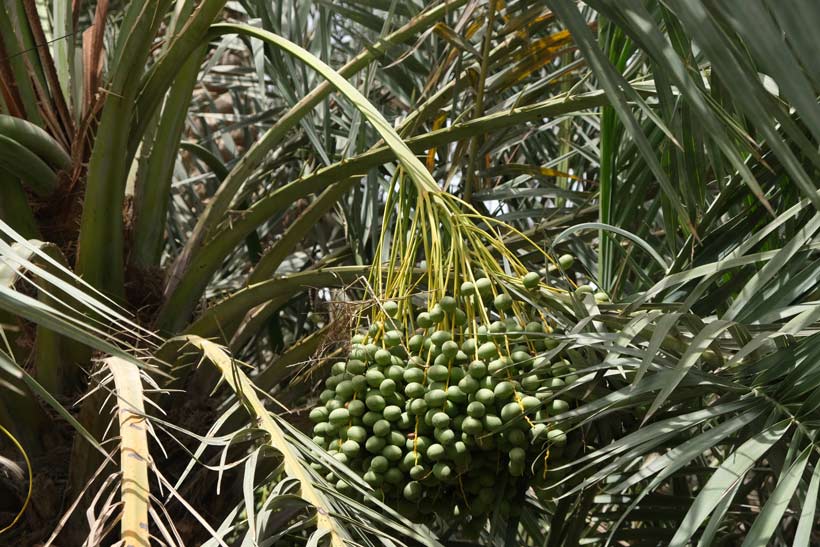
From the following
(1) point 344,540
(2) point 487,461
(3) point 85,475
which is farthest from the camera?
(3) point 85,475

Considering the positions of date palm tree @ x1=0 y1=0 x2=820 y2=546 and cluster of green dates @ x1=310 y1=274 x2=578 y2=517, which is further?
cluster of green dates @ x1=310 y1=274 x2=578 y2=517

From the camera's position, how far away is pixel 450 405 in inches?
36.9

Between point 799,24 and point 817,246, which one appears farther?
point 817,246

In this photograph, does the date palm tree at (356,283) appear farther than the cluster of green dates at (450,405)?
No

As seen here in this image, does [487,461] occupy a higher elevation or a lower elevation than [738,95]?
lower

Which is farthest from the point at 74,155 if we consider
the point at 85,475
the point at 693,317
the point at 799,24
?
the point at 799,24

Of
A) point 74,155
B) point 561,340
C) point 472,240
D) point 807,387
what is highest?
point 74,155

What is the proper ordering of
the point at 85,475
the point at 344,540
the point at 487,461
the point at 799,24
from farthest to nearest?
the point at 85,475
the point at 487,461
the point at 344,540
the point at 799,24

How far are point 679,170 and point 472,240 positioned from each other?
24 cm

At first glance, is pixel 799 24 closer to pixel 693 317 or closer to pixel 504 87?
pixel 693 317

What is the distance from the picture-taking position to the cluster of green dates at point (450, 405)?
3.06 ft

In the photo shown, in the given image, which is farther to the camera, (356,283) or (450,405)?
(356,283)

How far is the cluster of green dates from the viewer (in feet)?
3.06

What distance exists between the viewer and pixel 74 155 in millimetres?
1431
